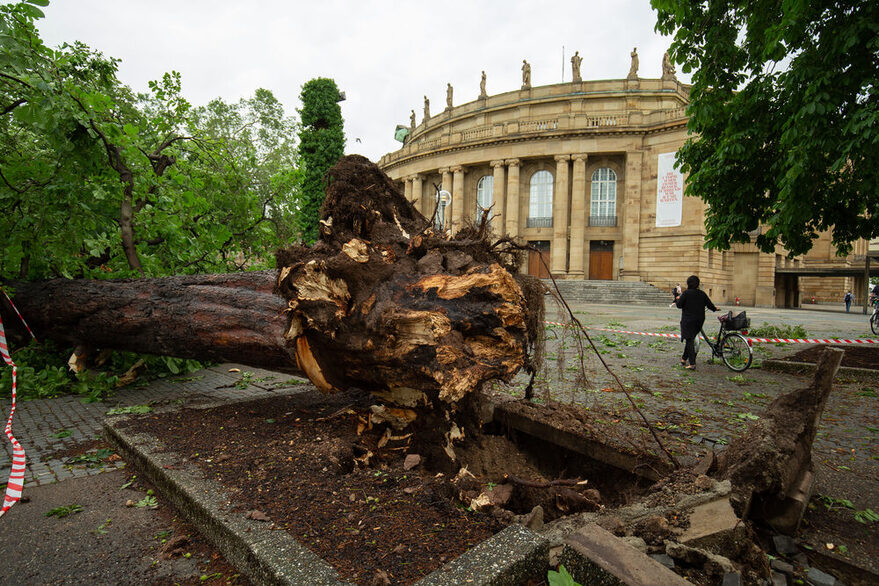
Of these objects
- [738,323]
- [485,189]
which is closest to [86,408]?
[738,323]

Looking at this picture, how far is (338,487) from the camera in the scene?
2.50m

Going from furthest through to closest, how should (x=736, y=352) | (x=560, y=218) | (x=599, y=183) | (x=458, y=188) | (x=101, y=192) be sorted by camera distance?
(x=458, y=188) → (x=599, y=183) → (x=560, y=218) → (x=736, y=352) → (x=101, y=192)

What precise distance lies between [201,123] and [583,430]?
126ft

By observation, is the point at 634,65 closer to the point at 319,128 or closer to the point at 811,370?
the point at 319,128

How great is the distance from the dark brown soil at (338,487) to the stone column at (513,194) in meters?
36.1

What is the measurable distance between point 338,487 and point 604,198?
39160 mm

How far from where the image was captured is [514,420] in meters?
4.03

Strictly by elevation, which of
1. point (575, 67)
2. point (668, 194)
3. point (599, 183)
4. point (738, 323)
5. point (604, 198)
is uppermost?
point (575, 67)

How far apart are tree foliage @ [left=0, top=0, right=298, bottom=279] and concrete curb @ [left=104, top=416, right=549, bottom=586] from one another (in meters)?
3.38

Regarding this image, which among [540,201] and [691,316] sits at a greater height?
[540,201]

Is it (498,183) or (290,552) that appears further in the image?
(498,183)

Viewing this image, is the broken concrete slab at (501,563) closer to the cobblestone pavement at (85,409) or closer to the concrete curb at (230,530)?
the concrete curb at (230,530)

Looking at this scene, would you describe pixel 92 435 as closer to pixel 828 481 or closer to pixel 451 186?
pixel 828 481

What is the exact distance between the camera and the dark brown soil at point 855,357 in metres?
7.57
